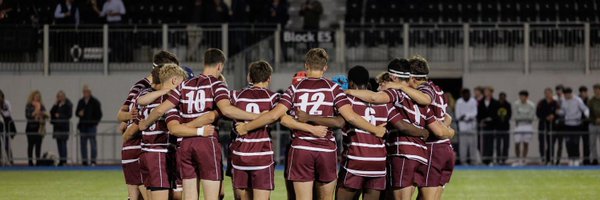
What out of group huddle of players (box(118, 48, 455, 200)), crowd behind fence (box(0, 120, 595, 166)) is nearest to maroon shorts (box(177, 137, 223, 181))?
group huddle of players (box(118, 48, 455, 200))

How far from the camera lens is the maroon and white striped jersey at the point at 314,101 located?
12.3m

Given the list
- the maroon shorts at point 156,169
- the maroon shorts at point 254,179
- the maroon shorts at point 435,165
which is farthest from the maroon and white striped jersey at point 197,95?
the maroon shorts at point 435,165

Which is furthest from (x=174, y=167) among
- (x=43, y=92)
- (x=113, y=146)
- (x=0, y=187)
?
(x=43, y=92)

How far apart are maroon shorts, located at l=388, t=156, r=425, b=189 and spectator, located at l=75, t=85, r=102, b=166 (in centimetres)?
1499

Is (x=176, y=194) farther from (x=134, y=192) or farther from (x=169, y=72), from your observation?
(x=169, y=72)

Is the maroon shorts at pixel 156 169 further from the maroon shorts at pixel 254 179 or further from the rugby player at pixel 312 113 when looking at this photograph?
the rugby player at pixel 312 113

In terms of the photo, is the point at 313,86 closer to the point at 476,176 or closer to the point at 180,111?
the point at 180,111

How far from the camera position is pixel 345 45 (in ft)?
91.7

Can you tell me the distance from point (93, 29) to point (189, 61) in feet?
7.91

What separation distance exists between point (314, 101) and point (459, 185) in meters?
8.76

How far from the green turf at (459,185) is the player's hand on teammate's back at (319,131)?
5.88 m

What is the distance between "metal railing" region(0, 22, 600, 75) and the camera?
92.0 ft

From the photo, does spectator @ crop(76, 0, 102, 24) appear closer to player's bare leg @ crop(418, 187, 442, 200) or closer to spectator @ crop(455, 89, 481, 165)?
spectator @ crop(455, 89, 481, 165)

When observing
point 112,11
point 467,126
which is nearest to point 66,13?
point 112,11
